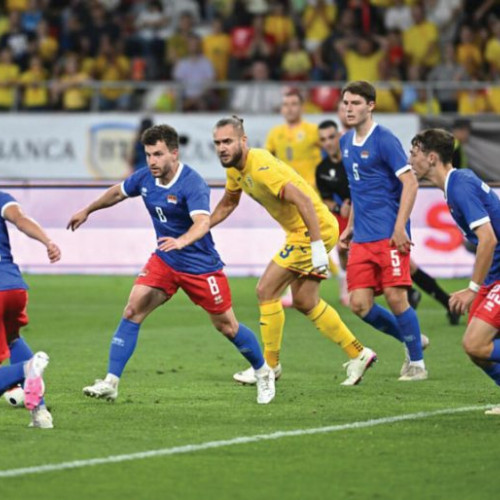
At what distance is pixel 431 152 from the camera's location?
866 cm

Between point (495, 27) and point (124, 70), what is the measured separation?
6.55 m

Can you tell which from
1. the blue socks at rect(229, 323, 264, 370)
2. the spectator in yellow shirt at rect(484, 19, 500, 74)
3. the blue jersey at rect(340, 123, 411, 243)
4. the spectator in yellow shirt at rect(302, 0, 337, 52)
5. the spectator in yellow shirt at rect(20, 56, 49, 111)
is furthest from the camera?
the spectator in yellow shirt at rect(302, 0, 337, 52)

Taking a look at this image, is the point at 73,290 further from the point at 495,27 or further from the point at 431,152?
the point at 431,152

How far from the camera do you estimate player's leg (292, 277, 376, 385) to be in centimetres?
1052

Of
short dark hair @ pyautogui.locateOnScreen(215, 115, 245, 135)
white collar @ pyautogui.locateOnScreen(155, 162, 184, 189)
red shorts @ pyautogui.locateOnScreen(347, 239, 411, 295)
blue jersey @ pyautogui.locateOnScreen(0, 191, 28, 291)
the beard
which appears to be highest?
short dark hair @ pyautogui.locateOnScreen(215, 115, 245, 135)

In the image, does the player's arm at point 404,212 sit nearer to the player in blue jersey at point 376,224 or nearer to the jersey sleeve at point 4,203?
the player in blue jersey at point 376,224

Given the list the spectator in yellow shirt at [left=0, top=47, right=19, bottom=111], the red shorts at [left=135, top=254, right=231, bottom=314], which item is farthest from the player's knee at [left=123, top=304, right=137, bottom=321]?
the spectator in yellow shirt at [left=0, top=47, right=19, bottom=111]

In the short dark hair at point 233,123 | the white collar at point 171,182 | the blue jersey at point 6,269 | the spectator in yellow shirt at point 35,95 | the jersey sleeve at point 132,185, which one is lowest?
the spectator in yellow shirt at point 35,95

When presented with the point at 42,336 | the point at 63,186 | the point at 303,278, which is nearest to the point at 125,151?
the point at 63,186

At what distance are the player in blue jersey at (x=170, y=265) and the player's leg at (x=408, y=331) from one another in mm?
1459

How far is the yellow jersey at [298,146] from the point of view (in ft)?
52.2

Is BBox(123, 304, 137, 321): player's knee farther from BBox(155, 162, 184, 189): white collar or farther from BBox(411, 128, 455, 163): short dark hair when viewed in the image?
BBox(411, 128, 455, 163): short dark hair

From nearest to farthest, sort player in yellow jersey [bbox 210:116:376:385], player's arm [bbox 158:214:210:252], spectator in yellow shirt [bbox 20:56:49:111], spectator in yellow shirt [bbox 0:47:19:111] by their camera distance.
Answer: player's arm [bbox 158:214:210:252] < player in yellow jersey [bbox 210:116:376:385] < spectator in yellow shirt [bbox 20:56:49:111] < spectator in yellow shirt [bbox 0:47:19:111]

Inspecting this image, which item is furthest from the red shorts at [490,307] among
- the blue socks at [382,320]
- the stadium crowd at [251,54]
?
the stadium crowd at [251,54]
